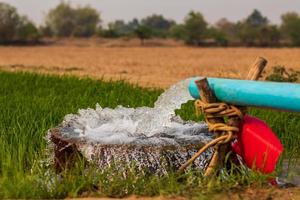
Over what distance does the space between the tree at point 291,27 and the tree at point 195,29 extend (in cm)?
736

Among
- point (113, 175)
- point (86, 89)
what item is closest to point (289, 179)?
point (113, 175)

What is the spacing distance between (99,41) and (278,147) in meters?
57.7

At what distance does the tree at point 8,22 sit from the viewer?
2295 inches

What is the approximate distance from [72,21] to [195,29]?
20.1 metres

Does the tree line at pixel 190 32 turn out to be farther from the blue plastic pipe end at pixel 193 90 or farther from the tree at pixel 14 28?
the blue plastic pipe end at pixel 193 90

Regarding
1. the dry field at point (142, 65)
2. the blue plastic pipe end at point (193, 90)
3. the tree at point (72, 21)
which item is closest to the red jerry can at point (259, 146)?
the blue plastic pipe end at point (193, 90)

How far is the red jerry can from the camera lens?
4855mm

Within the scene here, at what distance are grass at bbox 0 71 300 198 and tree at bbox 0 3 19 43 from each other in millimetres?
49511

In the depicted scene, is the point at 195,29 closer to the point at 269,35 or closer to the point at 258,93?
the point at 269,35

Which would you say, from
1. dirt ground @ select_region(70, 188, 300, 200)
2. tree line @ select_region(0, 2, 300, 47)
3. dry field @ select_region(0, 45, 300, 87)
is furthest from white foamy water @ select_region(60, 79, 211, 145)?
tree line @ select_region(0, 2, 300, 47)

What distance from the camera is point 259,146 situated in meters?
4.88

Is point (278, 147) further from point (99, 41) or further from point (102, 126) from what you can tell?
point (99, 41)

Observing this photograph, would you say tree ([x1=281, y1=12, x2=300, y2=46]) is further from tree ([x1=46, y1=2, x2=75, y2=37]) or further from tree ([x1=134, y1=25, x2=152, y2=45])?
tree ([x1=46, y1=2, x2=75, y2=37])

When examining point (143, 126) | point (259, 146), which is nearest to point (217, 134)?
point (259, 146)
